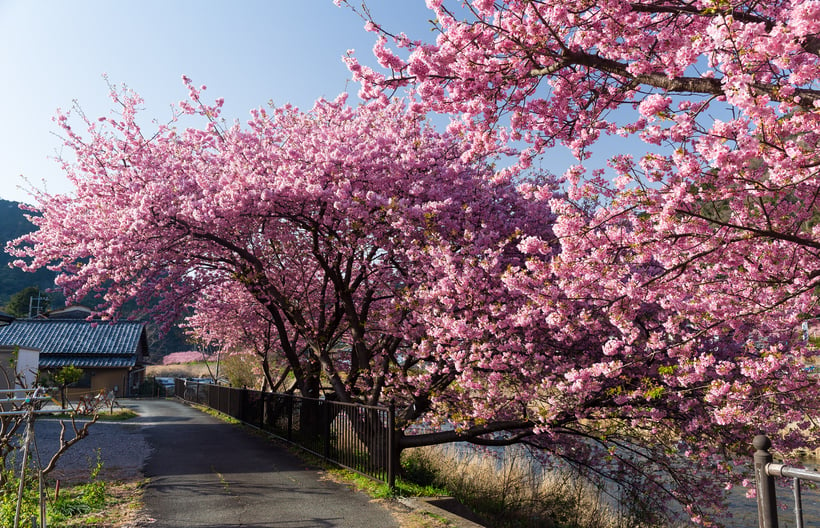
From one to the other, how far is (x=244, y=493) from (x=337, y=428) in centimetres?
238

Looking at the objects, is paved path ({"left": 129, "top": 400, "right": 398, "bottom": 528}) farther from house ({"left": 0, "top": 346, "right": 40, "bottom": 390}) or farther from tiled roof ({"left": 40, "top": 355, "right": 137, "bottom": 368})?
tiled roof ({"left": 40, "top": 355, "right": 137, "bottom": 368})

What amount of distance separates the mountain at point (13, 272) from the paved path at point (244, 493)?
77309mm

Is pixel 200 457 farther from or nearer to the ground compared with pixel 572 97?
nearer to the ground

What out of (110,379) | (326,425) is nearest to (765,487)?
(326,425)

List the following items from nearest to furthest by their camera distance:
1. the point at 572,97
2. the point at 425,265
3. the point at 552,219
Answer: the point at 572,97 → the point at 425,265 → the point at 552,219

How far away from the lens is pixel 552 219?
11.2 meters

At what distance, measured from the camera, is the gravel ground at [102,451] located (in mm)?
10641

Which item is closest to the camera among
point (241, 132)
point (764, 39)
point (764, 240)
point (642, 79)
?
point (764, 39)

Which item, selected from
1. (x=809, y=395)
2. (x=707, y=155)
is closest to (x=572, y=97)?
(x=707, y=155)

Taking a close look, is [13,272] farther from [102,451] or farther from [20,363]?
[102,451]

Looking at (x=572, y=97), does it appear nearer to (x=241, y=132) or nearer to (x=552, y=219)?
(x=552, y=219)

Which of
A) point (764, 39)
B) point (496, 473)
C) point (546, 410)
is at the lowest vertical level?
point (496, 473)

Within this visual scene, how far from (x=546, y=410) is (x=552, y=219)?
4174 mm

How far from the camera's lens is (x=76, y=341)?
40.2 m
